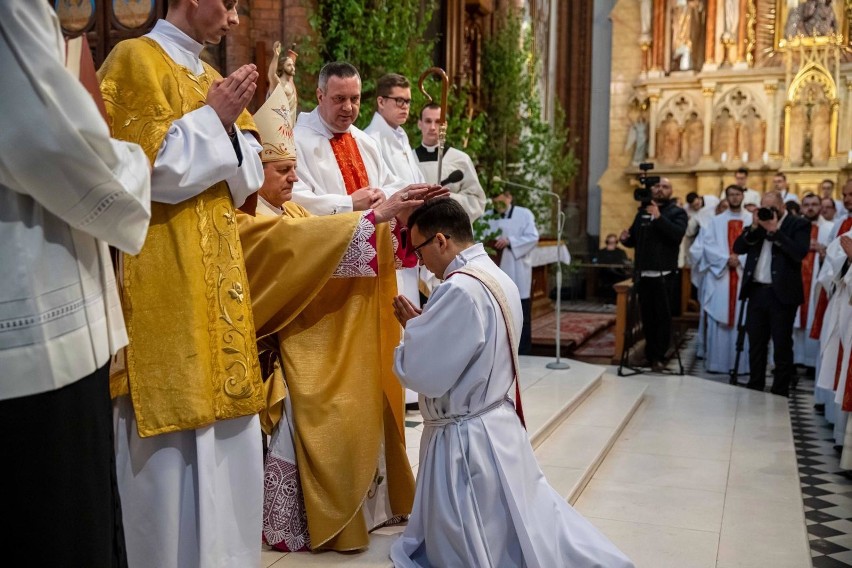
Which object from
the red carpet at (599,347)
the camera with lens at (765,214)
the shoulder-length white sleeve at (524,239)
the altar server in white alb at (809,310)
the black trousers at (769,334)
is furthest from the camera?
the red carpet at (599,347)

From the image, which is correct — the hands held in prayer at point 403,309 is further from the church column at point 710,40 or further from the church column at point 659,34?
the church column at point 659,34

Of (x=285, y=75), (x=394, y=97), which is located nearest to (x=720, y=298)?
(x=394, y=97)

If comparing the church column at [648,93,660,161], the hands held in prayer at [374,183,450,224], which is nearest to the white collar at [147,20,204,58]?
the hands held in prayer at [374,183,450,224]

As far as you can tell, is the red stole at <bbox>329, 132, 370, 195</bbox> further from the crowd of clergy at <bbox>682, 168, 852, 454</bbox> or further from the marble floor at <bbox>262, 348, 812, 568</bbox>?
the crowd of clergy at <bbox>682, 168, 852, 454</bbox>

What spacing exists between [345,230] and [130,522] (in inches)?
48.2

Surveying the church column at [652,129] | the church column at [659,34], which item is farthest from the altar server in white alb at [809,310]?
the church column at [659,34]

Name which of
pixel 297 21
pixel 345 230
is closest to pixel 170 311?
pixel 345 230

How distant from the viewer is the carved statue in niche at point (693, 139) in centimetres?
1684

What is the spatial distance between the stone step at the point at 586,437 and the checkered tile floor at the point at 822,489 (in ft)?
4.11

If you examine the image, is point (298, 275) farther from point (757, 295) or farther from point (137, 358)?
point (757, 295)

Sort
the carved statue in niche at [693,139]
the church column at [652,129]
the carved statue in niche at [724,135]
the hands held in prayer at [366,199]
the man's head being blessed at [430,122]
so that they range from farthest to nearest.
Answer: the church column at [652,129], the carved statue in niche at [693,139], the carved statue in niche at [724,135], the man's head being blessed at [430,122], the hands held in prayer at [366,199]

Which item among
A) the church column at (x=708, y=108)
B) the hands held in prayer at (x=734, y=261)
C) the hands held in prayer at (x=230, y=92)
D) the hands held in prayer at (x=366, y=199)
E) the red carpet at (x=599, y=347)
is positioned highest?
the church column at (x=708, y=108)

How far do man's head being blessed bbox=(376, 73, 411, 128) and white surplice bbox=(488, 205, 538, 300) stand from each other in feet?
14.4

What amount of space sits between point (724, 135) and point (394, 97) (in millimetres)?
12979
